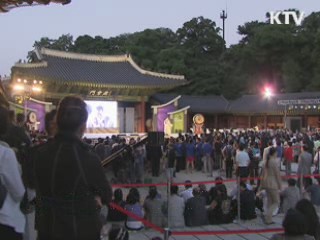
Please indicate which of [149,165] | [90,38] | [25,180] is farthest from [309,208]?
[90,38]

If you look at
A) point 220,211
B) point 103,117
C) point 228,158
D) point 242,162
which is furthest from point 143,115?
point 220,211

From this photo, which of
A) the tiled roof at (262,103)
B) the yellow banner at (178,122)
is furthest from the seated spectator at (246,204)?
the tiled roof at (262,103)

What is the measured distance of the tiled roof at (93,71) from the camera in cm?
3128

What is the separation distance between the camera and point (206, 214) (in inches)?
338

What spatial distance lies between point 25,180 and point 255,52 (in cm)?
4706

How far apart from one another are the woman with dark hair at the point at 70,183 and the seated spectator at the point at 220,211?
610cm

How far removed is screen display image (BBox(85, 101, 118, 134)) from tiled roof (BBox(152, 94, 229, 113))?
5411mm

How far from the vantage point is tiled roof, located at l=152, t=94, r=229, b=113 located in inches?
1528

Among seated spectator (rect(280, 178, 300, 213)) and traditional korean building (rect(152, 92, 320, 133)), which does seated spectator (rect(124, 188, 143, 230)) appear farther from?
traditional korean building (rect(152, 92, 320, 133))

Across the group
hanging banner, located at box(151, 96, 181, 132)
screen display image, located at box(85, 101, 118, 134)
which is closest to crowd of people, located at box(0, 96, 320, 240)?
screen display image, located at box(85, 101, 118, 134)

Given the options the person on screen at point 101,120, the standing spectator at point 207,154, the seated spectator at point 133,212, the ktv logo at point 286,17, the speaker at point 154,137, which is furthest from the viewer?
the ktv logo at point 286,17

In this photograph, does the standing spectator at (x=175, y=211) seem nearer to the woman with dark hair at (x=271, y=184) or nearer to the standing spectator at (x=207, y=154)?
the woman with dark hair at (x=271, y=184)

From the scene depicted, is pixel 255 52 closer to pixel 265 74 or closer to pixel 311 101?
pixel 265 74

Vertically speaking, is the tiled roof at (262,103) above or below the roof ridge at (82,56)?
below
